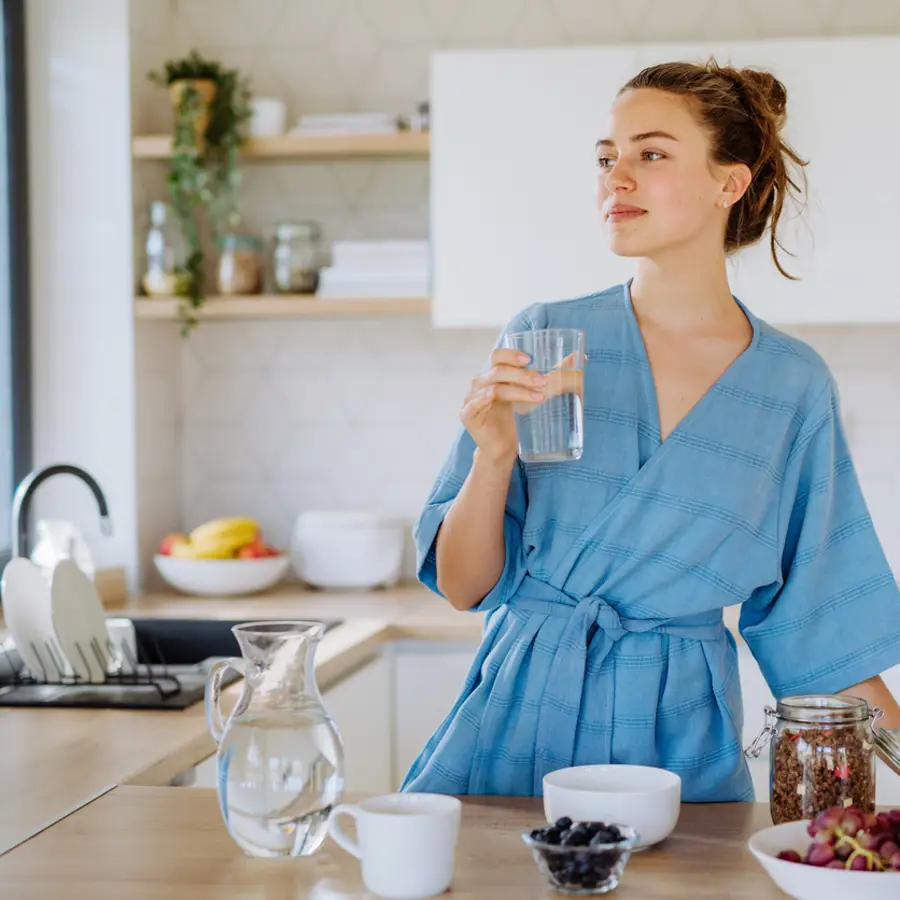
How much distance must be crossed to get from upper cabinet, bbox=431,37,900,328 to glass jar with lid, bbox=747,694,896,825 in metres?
1.74

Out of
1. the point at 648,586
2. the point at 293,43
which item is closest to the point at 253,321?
the point at 293,43

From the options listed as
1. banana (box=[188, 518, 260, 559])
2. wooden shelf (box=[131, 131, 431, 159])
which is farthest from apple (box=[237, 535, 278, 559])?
wooden shelf (box=[131, 131, 431, 159])

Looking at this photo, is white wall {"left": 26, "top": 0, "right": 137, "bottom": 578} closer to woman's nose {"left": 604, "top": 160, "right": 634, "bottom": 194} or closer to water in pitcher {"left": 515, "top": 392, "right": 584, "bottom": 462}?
woman's nose {"left": 604, "top": 160, "right": 634, "bottom": 194}

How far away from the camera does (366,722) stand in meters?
2.67

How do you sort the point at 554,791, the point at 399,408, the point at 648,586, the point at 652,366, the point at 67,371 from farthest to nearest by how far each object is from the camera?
the point at 399,408 → the point at 67,371 → the point at 652,366 → the point at 648,586 → the point at 554,791

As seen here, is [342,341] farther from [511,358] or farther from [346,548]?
[511,358]

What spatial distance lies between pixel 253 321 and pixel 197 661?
99 centimetres

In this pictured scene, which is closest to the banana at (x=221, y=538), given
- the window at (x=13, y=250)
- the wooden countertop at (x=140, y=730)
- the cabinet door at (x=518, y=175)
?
the wooden countertop at (x=140, y=730)

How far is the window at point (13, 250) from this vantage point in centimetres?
315

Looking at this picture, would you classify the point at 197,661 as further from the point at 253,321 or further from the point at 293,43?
the point at 293,43

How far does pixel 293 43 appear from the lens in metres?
3.38

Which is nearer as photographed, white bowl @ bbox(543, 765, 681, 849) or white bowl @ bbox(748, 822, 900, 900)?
white bowl @ bbox(748, 822, 900, 900)

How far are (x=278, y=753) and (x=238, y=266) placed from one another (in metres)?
2.21

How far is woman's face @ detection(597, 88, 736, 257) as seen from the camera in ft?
5.34
